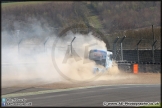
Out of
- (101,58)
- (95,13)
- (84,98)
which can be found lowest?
(84,98)

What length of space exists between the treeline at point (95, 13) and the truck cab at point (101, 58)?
2345cm

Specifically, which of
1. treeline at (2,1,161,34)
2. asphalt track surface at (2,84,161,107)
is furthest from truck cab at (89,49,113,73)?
treeline at (2,1,161,34)

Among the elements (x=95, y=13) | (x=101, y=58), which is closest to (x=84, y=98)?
(x=101, y=58)

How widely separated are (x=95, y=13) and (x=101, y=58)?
1567 inches

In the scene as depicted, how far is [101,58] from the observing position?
28922mm

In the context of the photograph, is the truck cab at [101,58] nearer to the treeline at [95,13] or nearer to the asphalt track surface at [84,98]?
the asphalt track surface at [84,98]

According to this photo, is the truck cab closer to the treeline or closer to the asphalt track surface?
the asphalt track surface

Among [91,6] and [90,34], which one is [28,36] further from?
[91,6]

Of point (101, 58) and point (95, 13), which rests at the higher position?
point (95, 13)

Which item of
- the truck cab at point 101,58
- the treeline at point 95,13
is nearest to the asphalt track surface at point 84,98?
the truck cab at point 101,58

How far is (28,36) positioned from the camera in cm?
3256

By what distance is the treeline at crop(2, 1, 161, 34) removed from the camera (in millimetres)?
56719

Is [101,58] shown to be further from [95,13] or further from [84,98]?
[95,13]

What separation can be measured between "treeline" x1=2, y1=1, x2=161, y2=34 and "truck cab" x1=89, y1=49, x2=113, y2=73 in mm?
23448
